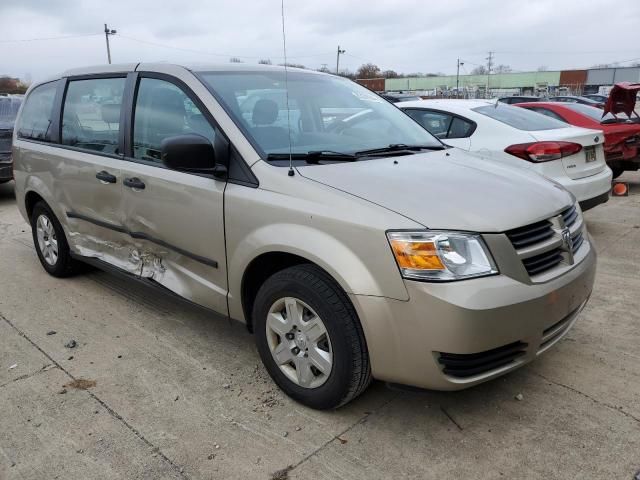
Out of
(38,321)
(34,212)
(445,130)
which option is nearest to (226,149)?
(38,321)

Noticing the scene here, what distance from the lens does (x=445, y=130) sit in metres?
5.97

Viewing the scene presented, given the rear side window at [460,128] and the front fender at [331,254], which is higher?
the rear side window at [460,128]

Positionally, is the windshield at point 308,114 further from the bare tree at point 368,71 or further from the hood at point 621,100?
the bare tree at point 368,71

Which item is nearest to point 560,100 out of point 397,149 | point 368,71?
point 397,149

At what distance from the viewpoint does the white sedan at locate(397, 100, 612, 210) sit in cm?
523

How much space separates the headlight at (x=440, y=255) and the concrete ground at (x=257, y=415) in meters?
0.59

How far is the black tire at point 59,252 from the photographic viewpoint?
4586mm

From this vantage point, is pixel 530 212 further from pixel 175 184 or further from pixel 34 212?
pixel 34 212

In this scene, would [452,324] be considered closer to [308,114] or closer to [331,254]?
[331,254]

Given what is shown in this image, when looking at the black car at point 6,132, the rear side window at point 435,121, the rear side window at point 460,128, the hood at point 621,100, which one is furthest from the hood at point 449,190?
the black car at point 6,132

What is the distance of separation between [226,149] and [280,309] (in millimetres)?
909


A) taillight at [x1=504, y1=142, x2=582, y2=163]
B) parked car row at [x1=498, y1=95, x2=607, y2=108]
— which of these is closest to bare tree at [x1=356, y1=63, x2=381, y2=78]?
parked car row at [x1=498, y1=95, x2=607, y2=108]

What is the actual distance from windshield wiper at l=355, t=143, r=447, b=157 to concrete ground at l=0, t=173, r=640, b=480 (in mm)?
1353

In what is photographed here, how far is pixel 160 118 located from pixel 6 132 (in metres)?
6.84
